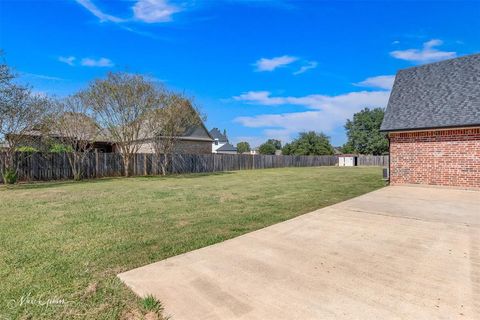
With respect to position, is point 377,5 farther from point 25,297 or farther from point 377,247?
point 25,297

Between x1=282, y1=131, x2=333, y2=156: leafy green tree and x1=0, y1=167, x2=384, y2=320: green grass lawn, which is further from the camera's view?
x1=282, y1=131, x2=333, y2=156: leafy green tree

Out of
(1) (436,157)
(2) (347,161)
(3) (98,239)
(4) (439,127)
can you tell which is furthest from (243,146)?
(3) (98,239)

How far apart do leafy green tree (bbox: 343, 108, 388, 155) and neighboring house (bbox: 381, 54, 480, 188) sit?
133 feet

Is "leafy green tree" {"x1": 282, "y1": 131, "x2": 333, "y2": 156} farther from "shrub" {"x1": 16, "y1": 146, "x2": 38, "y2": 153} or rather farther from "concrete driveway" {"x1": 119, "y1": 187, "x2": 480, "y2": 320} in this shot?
"concrete driveway" {"x1": 119, "y1": 187, "x2": 480, "y2": 320}

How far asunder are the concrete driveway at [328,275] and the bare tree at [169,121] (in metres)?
15.2

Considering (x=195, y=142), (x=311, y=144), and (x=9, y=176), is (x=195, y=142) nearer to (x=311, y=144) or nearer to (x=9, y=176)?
(x=9, y=176)

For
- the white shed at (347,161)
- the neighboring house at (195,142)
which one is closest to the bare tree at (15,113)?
the neighboring house at (195,142)

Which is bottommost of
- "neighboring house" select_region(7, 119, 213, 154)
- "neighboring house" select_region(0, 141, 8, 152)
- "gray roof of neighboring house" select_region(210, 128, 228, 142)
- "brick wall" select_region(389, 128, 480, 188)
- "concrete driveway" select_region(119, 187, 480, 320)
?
"concrete driveway" select_region(119, 187, 480, 320)

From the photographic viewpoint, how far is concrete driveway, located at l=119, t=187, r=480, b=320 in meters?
2.17

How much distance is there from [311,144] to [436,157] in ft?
130

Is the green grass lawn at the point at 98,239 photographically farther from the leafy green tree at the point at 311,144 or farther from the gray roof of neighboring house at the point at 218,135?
the gray roof of neighboring house at the point at 218,135

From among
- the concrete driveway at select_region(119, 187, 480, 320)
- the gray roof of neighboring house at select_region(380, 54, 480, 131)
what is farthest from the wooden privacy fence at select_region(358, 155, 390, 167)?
the concrete driveway at select_region(119, 187, 480, 320)

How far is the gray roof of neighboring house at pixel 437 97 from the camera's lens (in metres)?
9.49

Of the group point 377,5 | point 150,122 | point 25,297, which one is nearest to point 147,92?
point 150,122
